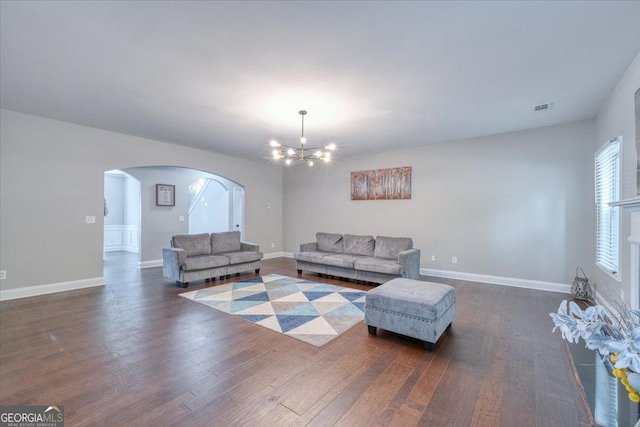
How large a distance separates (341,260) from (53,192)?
501 centimetres

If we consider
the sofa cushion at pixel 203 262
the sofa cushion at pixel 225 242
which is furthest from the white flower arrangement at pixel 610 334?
the sofa cushion at pixel 225 242

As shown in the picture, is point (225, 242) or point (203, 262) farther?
point (225, 242)

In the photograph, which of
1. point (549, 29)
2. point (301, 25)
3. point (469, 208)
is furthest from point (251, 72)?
point (469, 208)

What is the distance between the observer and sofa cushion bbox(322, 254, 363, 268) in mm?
5242

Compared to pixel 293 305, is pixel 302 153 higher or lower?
higher

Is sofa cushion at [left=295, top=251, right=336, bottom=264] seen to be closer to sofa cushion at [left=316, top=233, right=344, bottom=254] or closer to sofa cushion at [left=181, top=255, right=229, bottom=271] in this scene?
sofa cushion at [left=316, top=233, right=344, bottom=254]

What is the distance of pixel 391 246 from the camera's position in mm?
5375

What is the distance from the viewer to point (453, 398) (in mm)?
1964

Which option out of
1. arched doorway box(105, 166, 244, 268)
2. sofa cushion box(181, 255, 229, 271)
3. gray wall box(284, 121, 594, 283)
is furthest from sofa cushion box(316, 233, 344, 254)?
arched doorway box(105, 166, 244, 268)

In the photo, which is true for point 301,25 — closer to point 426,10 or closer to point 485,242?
point 426,10

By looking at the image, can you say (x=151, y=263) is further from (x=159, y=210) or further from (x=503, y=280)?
(x=503, y=280)

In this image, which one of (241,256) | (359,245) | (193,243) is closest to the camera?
(193,243)

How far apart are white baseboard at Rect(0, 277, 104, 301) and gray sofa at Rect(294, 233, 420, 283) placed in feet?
12.2

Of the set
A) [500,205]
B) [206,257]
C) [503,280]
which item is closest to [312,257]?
[206,257]
